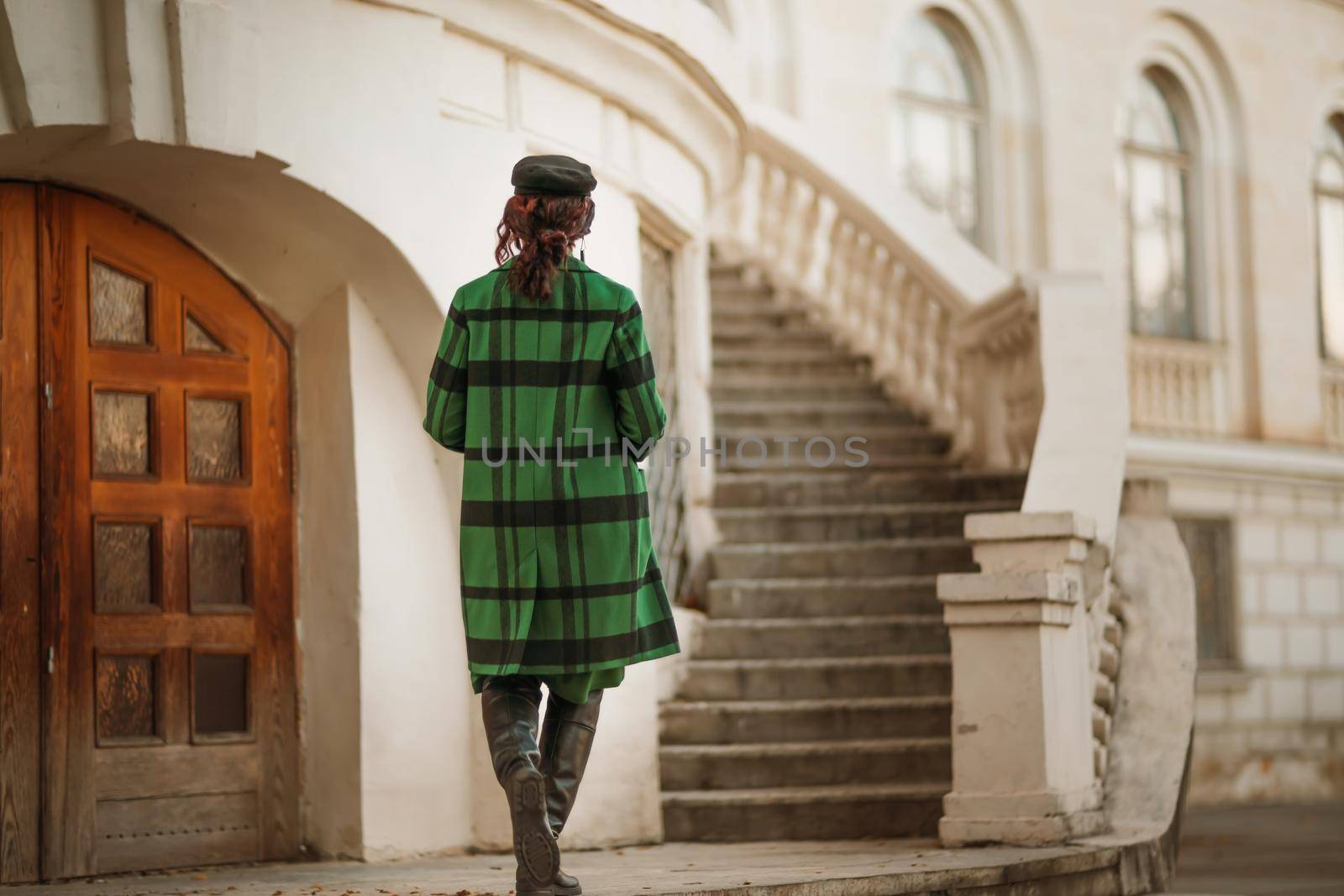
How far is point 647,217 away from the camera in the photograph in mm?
8070

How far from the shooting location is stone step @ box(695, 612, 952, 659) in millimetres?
8086

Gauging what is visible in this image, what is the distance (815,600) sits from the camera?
841 centimetres

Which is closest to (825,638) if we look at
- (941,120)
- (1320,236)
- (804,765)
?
(804,765)

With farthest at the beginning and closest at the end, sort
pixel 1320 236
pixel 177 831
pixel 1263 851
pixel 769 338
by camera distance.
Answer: pixel 1320 236
pixel 769 338
pixel 1263 851
pixel 177 831

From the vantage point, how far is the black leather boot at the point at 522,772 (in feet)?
13.7

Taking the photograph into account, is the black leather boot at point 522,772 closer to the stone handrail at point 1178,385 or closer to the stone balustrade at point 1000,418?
the stone balustrade at point 1000,418

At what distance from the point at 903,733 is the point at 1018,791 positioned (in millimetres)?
1269

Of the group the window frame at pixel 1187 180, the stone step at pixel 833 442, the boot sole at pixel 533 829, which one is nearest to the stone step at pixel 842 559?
the stone step at pixel 833 442

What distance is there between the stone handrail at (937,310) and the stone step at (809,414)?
156 mm

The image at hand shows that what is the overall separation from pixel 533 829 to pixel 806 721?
3486 millimetres

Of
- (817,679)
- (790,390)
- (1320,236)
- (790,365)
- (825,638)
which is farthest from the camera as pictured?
(1320,236)

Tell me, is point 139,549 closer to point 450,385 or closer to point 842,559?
point 450,385

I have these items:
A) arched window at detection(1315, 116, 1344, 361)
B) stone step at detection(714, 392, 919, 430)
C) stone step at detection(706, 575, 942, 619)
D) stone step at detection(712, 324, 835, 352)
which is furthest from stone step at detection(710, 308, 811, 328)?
arched window at detection(1315, 116, 1344, 361)

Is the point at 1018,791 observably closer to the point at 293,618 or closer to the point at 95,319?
the point at 293,618
